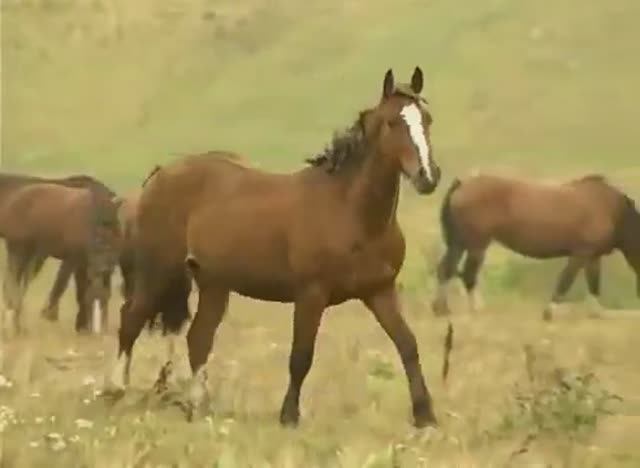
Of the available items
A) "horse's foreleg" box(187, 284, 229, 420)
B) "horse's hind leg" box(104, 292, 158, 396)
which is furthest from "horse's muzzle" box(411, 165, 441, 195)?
"horse's hind leg" box(104, 292, 158, 396)

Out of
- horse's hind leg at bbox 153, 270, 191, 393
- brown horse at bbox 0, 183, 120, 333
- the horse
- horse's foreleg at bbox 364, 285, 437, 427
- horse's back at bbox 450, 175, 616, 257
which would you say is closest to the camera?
horse's foreleg at bbox 364, 285, 437, 427

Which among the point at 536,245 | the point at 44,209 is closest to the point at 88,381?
the point at 44,209

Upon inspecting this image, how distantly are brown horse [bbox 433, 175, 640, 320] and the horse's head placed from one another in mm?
7327

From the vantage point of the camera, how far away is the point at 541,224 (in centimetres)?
1374

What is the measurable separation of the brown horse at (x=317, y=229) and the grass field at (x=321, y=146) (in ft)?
1.61

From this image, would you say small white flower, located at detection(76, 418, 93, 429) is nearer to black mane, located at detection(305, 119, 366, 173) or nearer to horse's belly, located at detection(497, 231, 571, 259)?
black mane, located at detection(305, 119, 366, 173)

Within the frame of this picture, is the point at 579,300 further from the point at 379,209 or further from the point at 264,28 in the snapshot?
the point at 264,28

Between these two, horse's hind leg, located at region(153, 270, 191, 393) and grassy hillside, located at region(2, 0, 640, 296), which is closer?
horse's hind leg, located at region(153, 270, 191, 393)

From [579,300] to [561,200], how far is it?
138cm

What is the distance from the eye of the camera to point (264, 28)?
885 inches

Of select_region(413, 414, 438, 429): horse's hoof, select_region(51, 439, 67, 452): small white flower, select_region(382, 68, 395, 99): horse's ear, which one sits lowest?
select_region(51, 439, 67, 452): small white flower

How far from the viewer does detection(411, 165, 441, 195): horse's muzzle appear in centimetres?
561

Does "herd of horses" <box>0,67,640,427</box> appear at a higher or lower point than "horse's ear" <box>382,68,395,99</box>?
lower

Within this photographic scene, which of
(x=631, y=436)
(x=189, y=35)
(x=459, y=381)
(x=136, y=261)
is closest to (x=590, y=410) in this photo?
(x=631, y=436)
